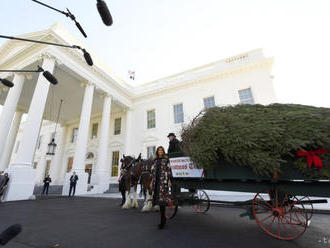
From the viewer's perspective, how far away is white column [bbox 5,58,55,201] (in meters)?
7.25

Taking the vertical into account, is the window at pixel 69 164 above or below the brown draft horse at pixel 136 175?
above

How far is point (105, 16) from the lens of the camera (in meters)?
2.56

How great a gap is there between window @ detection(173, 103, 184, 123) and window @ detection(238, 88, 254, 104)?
202 inches

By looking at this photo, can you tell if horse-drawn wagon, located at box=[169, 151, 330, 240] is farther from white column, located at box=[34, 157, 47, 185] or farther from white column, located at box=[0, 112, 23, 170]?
white column, located at box=[34, 157, 47, 185]

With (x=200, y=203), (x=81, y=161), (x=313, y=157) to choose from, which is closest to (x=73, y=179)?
(x=81, y=161)

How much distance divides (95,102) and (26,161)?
30.7ft

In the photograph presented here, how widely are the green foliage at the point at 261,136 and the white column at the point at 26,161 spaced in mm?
9083

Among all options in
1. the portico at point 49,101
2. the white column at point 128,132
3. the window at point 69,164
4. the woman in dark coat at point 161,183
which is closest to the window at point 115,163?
the portico at point 49,101

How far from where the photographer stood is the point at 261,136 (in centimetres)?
232

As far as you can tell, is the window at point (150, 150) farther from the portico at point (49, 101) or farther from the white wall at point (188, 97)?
the portico at point (49, 101)

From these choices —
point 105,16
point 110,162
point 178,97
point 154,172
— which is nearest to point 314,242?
point 154,172

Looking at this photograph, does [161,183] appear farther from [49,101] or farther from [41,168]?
[41,168]

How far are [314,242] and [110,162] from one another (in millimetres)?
15707

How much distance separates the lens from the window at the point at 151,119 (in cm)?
1534
